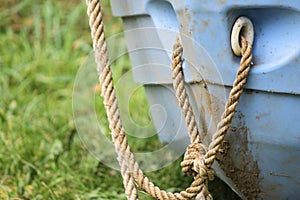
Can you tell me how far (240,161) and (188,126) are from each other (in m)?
0.15

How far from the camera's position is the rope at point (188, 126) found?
1309 mm

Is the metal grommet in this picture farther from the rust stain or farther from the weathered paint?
the rust stain

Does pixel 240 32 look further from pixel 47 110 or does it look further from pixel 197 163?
pixel 47 110

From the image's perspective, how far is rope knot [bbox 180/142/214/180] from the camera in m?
1.38

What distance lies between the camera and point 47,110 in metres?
2.65

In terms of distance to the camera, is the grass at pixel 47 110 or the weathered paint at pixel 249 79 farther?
the grass at pixel 47 110

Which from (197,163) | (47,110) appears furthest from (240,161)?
(47,110)

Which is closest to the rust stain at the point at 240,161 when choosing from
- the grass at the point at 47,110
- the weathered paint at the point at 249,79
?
the weathered paint at the point at 249,79

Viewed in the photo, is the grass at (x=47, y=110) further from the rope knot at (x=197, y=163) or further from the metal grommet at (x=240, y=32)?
the metal grommet at (x=240, y=32)

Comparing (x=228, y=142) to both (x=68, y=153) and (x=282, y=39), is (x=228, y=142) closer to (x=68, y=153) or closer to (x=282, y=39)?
(x=282, y=39)

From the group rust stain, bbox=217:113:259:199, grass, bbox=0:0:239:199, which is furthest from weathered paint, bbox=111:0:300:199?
grass, bbox=0:0:239:199

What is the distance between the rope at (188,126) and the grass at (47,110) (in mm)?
432

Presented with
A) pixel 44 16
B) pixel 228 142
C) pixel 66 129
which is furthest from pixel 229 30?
pixel 44 16

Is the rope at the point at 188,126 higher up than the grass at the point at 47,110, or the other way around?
the rope at the point at 188,126
